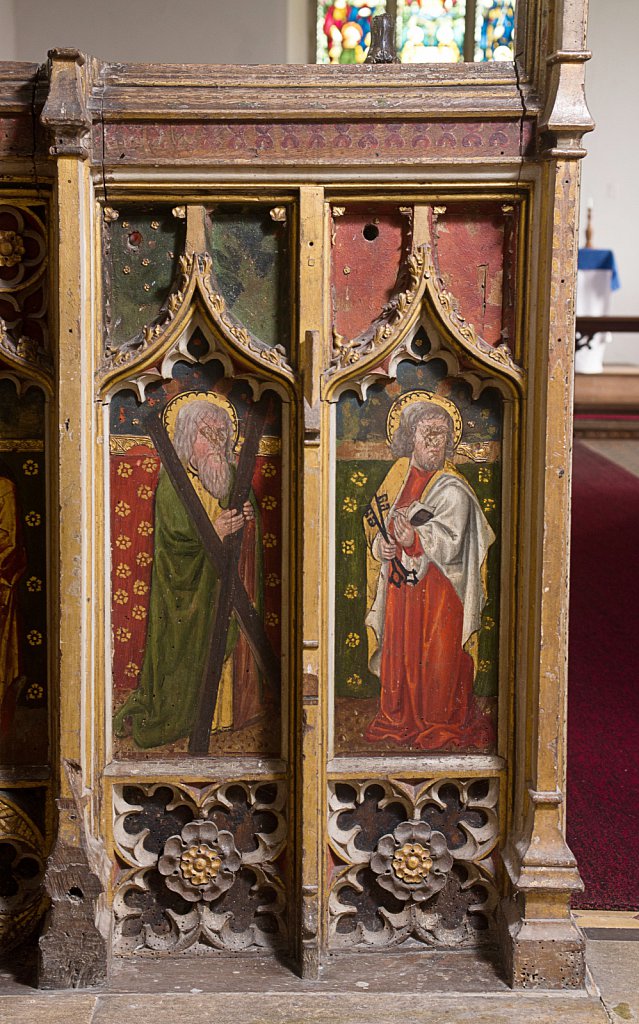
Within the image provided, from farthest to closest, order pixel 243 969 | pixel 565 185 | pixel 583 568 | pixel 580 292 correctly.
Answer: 1. pixel 580 292
2. pixel 583 568
3. pixel 243 969
4. pixel 565 185

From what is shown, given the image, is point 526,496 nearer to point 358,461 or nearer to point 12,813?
point 358,461

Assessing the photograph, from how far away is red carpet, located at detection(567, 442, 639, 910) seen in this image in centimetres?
380

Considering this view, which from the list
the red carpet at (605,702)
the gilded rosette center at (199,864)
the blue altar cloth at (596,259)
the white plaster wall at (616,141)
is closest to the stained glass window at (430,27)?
the blue altar cloth at (596,259)

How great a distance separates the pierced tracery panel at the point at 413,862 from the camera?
126 inches

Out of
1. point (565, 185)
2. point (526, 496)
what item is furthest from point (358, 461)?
point (565, 185)

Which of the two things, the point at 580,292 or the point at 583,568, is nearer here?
the point at 583,568

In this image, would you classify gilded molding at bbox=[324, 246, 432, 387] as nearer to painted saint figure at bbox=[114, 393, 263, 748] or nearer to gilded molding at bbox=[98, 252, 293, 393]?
gilded molding at bbox=[98, 252, 293, 393]

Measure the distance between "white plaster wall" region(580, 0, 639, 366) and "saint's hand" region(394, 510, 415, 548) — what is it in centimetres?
1272

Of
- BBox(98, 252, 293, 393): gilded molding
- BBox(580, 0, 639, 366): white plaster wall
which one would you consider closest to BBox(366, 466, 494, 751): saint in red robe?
BBox(98, 252, 293, 393): gilded molding

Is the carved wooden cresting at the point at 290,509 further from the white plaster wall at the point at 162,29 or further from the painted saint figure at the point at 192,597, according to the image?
the white plaster wall at the point at 162,29

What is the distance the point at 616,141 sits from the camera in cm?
1512

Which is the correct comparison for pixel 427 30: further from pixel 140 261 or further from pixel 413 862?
pixel 413 862

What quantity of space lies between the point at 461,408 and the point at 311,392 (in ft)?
1.45

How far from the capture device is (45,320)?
10.1ft
